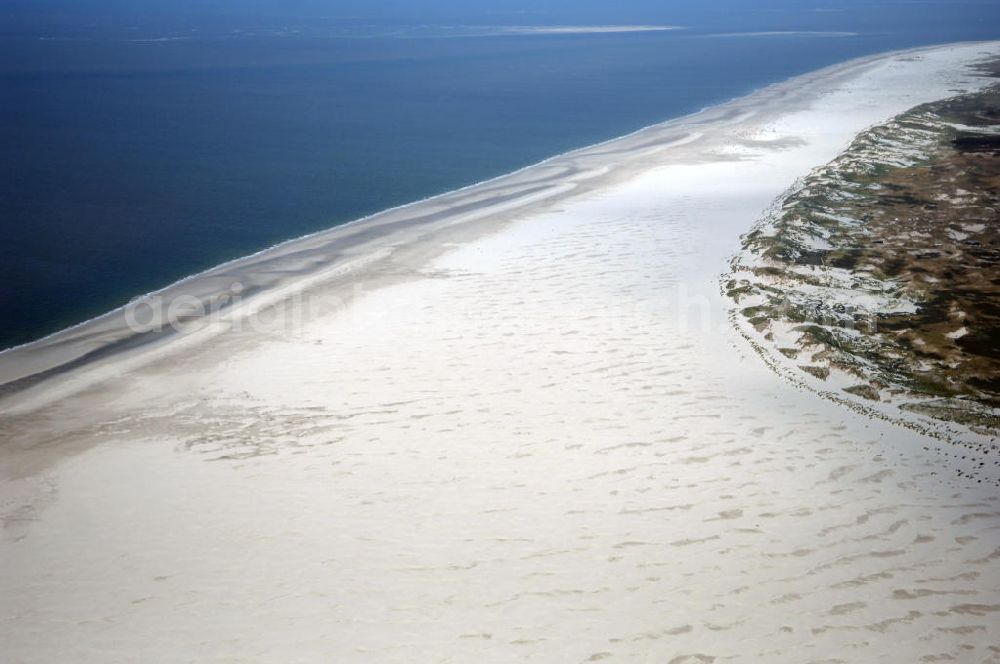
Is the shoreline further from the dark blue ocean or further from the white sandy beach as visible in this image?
the dark blue ocean

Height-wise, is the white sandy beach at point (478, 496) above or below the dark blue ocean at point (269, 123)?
below

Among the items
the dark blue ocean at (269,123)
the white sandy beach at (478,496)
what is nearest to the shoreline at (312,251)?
the white sandy beach at (478,496)

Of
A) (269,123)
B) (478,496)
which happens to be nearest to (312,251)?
(478,496)

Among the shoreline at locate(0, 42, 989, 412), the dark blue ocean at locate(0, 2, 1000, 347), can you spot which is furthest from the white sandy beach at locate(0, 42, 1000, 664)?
the dark blue ocean at locate(0, 2, 1000, 347)

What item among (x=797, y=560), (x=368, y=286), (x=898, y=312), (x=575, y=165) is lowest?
(x=797, y=560)

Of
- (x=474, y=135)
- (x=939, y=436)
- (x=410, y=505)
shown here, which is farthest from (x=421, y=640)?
(x=474, y=135)

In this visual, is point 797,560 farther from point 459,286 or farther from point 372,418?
point 459,286

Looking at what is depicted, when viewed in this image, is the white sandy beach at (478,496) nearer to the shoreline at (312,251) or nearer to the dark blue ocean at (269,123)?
the shoreline at (312,251)
